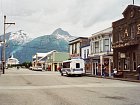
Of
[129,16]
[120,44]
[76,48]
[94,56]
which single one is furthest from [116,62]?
[76,48]

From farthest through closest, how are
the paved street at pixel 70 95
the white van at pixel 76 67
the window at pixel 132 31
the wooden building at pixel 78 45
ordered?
1. the wooden building at pixel 78 45
2. the white van at pixel 76 67
3. the window at pixel 132 31
4. the paved street at pixel 70 95

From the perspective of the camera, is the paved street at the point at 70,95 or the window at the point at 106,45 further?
the window at the point at 106,45

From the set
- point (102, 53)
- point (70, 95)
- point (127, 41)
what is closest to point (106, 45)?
point (102, 53)

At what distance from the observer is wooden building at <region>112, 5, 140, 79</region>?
138ft

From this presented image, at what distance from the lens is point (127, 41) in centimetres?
4397

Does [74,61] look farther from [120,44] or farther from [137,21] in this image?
[137,21]

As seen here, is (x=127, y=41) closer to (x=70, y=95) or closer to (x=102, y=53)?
(x=102, y=53)

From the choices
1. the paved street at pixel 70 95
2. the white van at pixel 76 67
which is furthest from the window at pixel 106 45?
the paved street at pixel 70 95

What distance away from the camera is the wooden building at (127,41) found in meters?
41.9

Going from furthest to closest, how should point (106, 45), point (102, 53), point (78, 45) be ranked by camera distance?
point (78, 45)
point (102, 53)
point (106, 45)

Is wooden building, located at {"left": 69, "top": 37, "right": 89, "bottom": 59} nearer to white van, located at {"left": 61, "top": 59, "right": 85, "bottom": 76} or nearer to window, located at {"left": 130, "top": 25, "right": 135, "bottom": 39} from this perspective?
white van, located at {"left": 61, "top": 59, "right": 85, "bottom": 76}

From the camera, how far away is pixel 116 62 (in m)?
48.0

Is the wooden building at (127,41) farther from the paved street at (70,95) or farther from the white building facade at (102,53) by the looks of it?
the paved street at (70,95)

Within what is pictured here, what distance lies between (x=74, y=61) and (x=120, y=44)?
9.57 m
